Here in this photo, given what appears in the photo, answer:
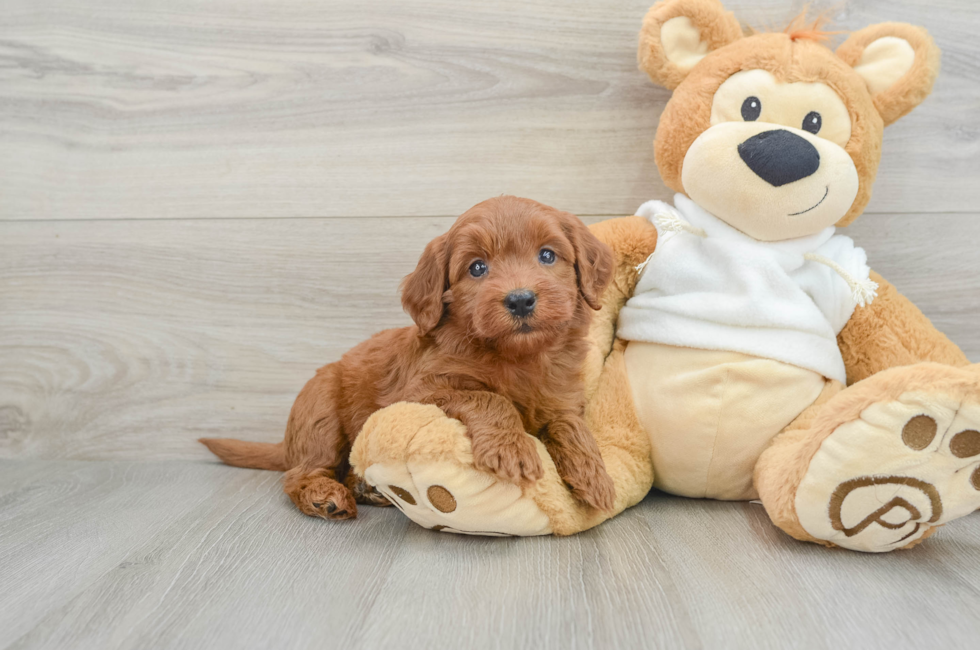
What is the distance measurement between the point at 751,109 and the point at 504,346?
2.61ft

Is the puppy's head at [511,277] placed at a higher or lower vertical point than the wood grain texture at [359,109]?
lower

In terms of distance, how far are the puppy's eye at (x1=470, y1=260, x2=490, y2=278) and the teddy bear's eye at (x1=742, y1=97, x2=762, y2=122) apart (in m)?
0.71

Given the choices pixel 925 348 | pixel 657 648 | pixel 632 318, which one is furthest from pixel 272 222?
pixel 925 348

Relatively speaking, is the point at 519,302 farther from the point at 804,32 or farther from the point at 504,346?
the point at 804,32

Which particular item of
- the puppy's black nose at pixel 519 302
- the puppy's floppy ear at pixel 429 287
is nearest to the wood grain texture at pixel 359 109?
the puppy's floppy ear at pixel 429 287

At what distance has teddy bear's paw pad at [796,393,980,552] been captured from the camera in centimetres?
113

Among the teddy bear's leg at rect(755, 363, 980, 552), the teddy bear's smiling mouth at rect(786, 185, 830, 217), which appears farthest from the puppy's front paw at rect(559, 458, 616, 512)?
the teddy bear's smiling mouth at rect(786, 185, 830, 217)

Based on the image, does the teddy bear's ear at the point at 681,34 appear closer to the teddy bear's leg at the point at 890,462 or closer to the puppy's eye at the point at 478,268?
the puppy's eye at the point at 478,268

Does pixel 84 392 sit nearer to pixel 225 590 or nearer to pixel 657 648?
pixel 225 590

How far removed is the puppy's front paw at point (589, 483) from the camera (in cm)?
133

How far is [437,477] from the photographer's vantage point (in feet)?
4.03

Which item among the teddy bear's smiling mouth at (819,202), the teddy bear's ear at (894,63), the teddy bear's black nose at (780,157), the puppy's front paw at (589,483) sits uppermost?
the teddy bear's ear at (894,63)

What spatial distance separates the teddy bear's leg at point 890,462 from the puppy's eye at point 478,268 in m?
0.70

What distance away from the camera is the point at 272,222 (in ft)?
6.44
